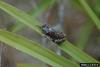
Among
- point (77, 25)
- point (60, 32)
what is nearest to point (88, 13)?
point (77, 25)

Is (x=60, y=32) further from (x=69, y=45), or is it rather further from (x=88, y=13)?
(x=88, y=13)

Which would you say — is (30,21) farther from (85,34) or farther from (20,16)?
(85,34)

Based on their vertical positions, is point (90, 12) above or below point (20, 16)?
above

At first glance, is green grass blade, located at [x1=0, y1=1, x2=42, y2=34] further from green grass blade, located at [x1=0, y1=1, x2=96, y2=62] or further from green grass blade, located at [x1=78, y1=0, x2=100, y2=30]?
green grass blade, located at [x1=78, y1=0, x2=100, y2=30]

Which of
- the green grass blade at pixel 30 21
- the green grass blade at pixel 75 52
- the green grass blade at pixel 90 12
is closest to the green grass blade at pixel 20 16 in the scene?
the green grass blade at pixel 30 21

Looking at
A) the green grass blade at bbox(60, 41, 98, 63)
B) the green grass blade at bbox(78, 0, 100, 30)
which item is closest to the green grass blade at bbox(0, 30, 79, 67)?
the green grass blade at bbox(60, 41, 98, 63)

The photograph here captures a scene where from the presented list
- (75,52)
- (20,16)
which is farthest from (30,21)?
(75,52)
